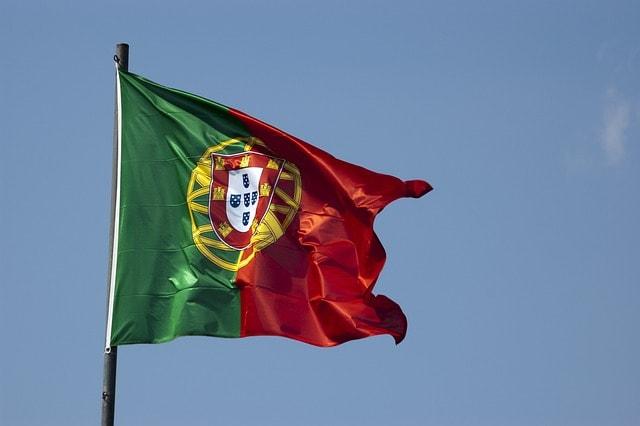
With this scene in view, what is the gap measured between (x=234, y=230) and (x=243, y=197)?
2.14 ft

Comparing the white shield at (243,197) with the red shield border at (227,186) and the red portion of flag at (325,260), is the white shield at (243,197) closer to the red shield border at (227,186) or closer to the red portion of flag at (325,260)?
the red shield border at (227,186)

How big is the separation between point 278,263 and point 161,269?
7.66ft

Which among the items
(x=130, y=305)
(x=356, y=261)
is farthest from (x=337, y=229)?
(x=130, y=305)

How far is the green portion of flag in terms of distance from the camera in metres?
22.9

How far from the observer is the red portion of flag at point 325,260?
80.1 feet

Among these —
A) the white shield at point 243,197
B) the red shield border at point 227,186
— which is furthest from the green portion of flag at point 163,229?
the white shield at point 243,197

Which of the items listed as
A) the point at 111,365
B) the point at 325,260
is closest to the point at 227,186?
the point at 325,260

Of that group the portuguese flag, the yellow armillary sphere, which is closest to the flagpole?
the portuguese flag

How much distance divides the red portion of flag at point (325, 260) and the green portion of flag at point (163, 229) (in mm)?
546

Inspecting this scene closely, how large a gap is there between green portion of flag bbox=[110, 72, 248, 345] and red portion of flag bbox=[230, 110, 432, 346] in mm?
546

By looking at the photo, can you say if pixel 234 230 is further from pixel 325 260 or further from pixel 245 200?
pixel 325 260

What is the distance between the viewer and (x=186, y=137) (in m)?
24.3

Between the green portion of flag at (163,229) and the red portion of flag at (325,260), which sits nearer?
the green portion of flag at (163,229)

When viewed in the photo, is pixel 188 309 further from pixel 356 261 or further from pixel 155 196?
pixel 356 261
